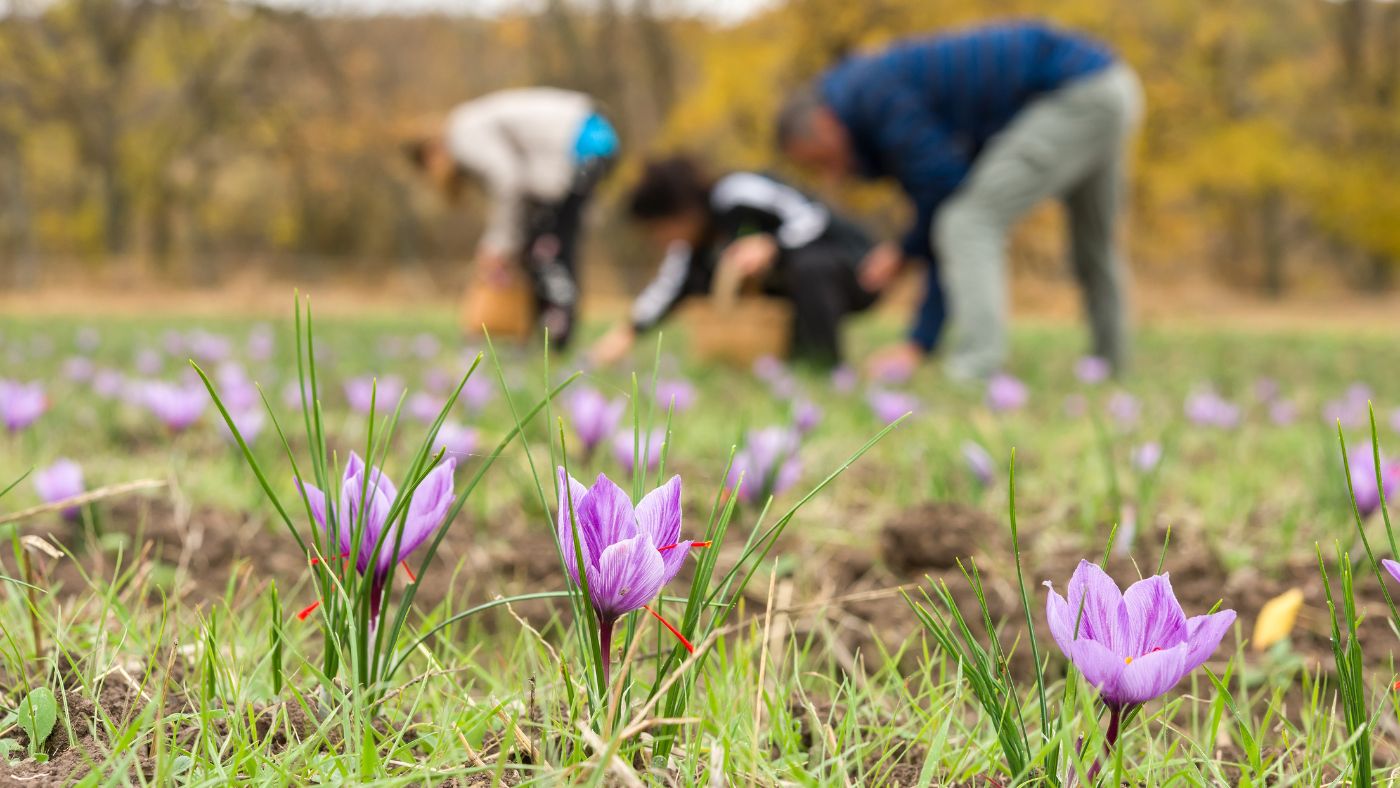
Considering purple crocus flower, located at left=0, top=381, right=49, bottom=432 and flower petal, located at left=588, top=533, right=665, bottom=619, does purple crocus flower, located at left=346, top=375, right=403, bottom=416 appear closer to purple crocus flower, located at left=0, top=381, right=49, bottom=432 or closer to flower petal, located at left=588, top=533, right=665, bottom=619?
purple crocus flower, located at left=0, top=381, right=49, bottom=432

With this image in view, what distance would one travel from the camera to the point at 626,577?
2.26 ft

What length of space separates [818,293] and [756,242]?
16.3 inches

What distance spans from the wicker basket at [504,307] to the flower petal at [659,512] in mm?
5370

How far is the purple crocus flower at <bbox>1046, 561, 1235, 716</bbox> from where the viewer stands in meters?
0.65

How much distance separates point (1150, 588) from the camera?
0.69 m

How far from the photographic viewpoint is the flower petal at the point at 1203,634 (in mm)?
649

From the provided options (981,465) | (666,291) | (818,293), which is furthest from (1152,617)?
(666,291)

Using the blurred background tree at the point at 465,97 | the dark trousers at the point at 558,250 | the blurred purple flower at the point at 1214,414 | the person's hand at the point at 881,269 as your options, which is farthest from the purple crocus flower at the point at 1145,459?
the blurred background tree at the point at 465,97

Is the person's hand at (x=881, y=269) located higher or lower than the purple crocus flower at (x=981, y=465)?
lower

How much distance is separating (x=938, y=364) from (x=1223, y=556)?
13.7ft

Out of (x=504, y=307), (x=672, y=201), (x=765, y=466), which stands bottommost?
(x=504, y=307)

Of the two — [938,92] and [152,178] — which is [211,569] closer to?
[938,92]

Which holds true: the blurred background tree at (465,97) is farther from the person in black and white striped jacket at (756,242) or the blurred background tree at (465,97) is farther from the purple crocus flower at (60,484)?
the purple crocus flower at (60,484)

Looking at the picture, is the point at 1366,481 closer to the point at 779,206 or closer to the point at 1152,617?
the point at 1152,617
